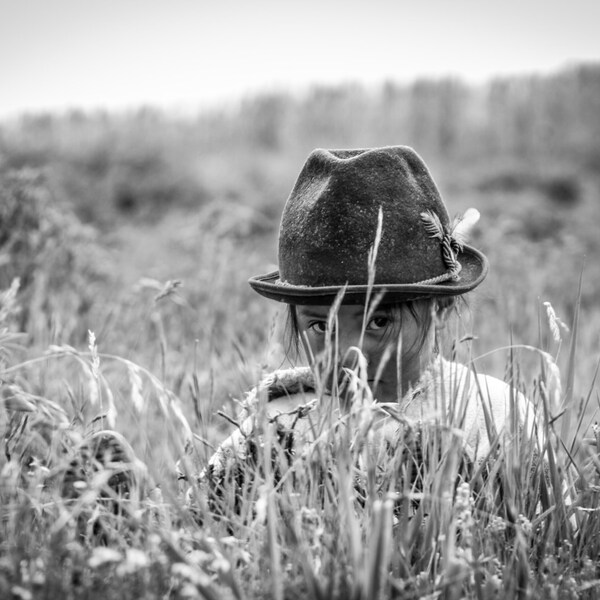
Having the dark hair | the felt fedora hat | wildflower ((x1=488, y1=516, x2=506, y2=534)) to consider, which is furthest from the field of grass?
the felt fedora hat

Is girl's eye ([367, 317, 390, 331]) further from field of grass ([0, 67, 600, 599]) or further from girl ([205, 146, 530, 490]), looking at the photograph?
field of grass ([0, 67, 600, 599])

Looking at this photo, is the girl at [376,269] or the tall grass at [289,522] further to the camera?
the girl at [376,269]

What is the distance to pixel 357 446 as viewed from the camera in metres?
1.18

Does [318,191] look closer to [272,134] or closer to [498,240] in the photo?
[498,240]

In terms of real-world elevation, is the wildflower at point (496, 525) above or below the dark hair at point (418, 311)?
below

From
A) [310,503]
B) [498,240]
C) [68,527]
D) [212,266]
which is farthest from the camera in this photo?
[498,240]

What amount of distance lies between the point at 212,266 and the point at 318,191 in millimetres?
3720

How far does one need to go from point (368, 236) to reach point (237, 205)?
8.66 m

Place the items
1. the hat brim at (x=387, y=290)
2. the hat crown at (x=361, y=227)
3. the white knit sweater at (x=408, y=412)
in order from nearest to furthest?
the white knit sweater at (x=408, y=412) → the hat brim at (x=387, y=290) → the hat crown at (x=361, y=227)

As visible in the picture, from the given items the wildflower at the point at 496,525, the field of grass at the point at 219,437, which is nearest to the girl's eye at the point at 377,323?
the field of grass at the point at 219,437

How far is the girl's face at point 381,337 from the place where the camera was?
176 cm

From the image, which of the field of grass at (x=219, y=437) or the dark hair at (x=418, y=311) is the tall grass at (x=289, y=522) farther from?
the dark hair at (x=418, y=311)

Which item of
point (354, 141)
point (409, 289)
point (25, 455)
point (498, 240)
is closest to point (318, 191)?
point (409, 289)

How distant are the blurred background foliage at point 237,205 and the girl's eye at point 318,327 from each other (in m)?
0.23
